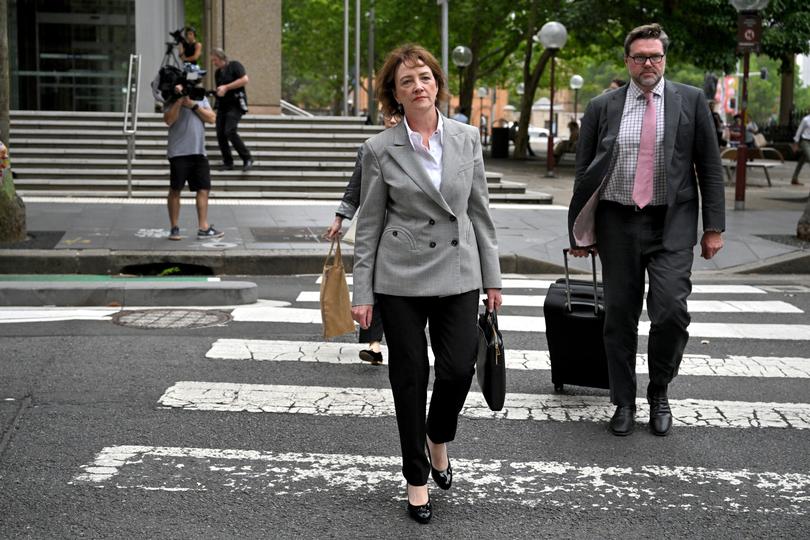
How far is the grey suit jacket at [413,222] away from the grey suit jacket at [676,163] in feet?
4.34

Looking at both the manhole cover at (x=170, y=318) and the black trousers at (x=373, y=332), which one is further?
the manhole cover at (x=170, y=318)

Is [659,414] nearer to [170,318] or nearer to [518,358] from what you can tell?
[518,358]

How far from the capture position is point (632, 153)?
220 inches

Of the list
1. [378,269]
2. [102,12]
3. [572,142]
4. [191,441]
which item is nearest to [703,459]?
[378,269]

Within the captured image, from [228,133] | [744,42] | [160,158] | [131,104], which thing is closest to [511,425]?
[744,42]

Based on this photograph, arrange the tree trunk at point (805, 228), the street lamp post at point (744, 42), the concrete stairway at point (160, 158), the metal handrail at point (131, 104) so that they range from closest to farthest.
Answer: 1. the tree trunk at point (805, 228)
2. the metal handrail at point (131, 104)
3. the street lamp post at point (744, 42)
4. the concrete stairway at point (160, 158)

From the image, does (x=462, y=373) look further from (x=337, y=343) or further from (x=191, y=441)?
(x=337, y=343)

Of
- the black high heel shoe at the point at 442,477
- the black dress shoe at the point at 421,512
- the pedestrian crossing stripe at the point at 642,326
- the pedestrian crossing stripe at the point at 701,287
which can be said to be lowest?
the pedestrian crossing stripe at the point at 701,287

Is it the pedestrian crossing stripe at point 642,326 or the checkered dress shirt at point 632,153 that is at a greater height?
the checkered dress shirt at point 632,153

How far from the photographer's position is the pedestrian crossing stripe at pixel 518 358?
7184 millimetres

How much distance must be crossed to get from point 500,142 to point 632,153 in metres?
33.6

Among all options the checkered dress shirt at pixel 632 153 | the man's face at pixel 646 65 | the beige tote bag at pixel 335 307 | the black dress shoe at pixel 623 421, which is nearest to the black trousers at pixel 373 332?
the beige tote bag at pixel 335 307

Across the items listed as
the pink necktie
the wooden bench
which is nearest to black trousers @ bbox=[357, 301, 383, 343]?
the pink necktie

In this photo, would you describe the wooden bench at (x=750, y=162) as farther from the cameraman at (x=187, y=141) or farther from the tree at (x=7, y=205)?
the tree at (x=7, y=205)
